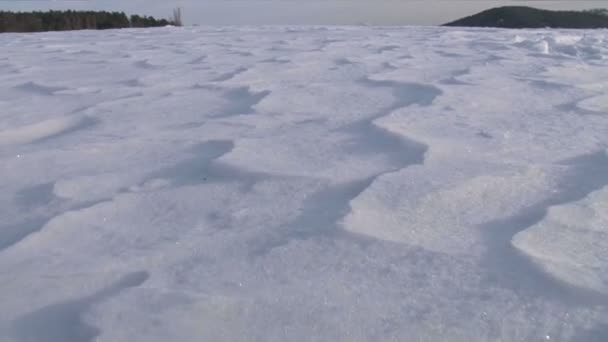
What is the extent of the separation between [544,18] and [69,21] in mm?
8267

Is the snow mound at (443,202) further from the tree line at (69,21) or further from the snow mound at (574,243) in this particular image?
the tree line at (69,21)

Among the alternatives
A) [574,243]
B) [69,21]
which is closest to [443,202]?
[574,243]

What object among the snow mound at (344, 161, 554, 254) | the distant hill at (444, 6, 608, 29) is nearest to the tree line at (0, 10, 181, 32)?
the distant hill at (444, 6, 608, 29)

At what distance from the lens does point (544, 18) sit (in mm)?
8773

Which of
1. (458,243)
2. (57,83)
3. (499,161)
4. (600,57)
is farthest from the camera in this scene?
(600,57)

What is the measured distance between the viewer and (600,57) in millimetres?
3529


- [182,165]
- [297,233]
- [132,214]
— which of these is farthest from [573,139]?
[132,214]

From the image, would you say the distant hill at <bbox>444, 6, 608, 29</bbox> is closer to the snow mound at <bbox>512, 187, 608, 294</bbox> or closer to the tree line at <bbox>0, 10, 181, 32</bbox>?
the tree line at <bbox>0, 10, 181, 32</bbox>

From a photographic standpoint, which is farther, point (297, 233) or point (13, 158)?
point (13, 158)

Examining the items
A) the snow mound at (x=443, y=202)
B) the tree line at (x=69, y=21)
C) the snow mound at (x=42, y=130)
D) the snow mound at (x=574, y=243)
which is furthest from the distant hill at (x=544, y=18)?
the snow mound at (x=574, y=243)

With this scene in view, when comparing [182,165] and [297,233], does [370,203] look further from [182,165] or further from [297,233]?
[182,165]

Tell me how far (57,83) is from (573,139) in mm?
2225

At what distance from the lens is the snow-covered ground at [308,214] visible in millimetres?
924

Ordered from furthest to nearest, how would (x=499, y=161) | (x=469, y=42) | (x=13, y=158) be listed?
(x=469, y=42), (x=13, y=158), (x=499, y=161)
